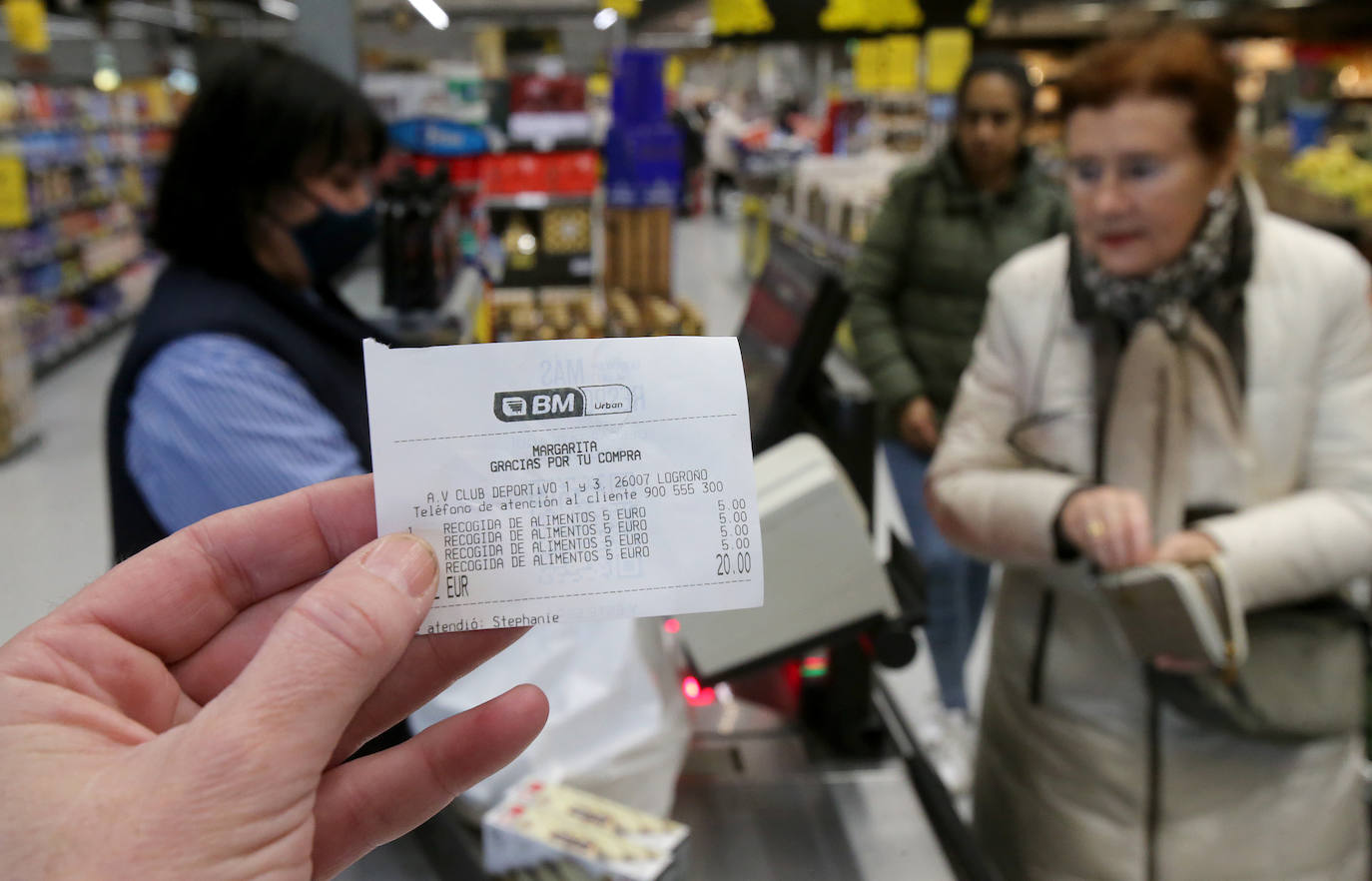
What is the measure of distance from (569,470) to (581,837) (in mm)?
695

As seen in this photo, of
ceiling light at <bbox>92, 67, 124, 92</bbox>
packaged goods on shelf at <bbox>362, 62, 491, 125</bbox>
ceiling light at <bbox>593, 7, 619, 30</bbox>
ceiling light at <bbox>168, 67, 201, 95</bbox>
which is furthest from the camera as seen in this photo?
ceiling light at <bbox>168, 67, 201, 95</bbox>

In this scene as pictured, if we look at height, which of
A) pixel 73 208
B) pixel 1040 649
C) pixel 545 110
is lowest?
pixel 1040 649

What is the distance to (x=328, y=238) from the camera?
1.49 m

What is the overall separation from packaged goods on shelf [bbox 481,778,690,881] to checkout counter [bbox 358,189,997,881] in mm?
28

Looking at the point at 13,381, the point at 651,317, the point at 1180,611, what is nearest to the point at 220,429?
the point at 1180,611

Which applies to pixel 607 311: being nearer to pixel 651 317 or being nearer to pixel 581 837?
pixel 651 317

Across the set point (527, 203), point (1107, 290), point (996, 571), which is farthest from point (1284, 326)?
point (527, 203)

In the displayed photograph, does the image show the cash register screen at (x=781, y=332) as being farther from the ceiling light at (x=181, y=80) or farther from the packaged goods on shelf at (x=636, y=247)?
the ceiling light at (x=181, y=80)

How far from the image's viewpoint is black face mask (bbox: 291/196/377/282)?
1475 millimetres

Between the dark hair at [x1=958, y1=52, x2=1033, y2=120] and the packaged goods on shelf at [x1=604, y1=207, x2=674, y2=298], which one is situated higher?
the dark hair at [x1=958, y1=52, x2=1033, y2=120]

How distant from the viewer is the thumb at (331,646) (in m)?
0.46

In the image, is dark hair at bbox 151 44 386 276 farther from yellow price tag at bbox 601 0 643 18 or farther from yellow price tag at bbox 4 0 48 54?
yellow price tag at bbox 4 0 48 54

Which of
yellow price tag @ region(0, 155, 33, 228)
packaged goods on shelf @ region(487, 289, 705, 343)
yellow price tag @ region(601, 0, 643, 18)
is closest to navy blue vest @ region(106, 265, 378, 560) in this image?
packaged goods on shelf @ region(487, 289, 705, 343)

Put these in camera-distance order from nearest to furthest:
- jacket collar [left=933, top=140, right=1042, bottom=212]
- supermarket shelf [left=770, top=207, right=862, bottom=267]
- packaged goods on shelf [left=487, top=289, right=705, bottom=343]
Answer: jacket collar [left=933, top=140, right=1042, bottom=212]
packaged goods on shelf [left=487, top=289, right=705, bottom=343]
supermarket shelf [left=770, top=207, right=862, bottom=267]
